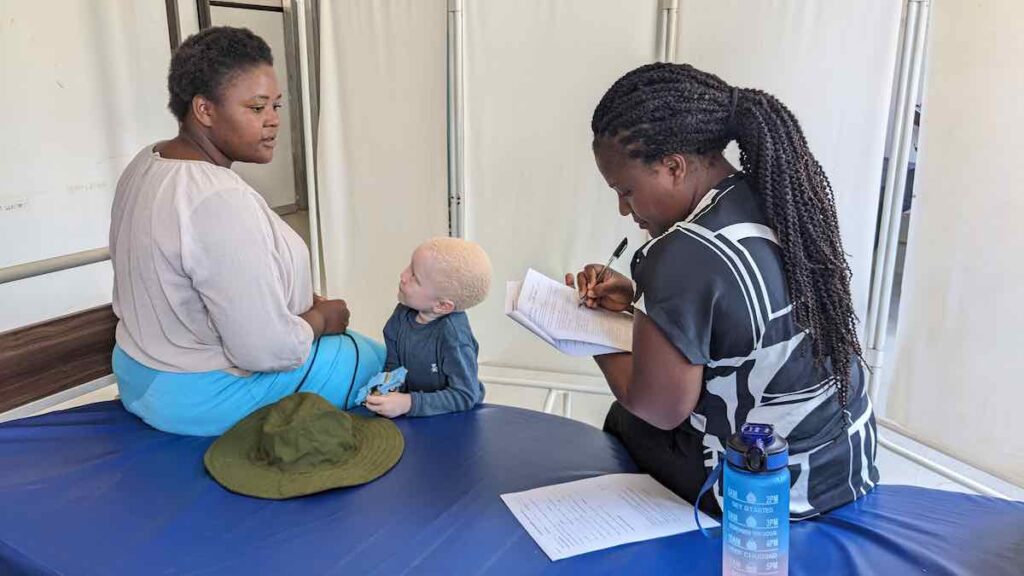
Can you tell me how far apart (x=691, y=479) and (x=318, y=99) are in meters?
2.42

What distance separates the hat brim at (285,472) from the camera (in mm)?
1624

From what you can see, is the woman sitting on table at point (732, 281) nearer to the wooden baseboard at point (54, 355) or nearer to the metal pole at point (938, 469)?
the metal pole at point (938, 469)

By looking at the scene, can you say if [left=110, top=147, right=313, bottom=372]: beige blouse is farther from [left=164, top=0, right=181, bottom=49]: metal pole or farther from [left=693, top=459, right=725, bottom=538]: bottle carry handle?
[left=164, top=0, right=181, bottom=49]: metal pole

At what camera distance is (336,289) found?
3.34 meters

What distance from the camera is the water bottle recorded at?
1131mm

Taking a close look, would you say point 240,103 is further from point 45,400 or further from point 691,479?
point 691,479

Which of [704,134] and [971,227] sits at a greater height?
[704,134]

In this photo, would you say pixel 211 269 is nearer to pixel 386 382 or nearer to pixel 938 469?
pixel 386 382

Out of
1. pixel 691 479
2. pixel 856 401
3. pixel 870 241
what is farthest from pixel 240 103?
pixel 870 241

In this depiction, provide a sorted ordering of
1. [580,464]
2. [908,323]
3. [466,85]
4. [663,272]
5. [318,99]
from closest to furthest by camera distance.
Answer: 1. [663,272]
2. [580,464]
3. [908,323]
4. [466,85]
5. [318,99]

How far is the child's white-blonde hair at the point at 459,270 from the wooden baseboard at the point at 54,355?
1.20 metres

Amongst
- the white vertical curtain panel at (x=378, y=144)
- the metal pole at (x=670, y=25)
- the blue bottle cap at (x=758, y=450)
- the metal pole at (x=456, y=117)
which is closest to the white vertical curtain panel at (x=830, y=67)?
the metal pole at (x=670, y=25)

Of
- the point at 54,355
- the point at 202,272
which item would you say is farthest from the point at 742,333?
the point at 54,355

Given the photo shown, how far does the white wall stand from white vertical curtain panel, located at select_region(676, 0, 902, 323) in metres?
1.94
